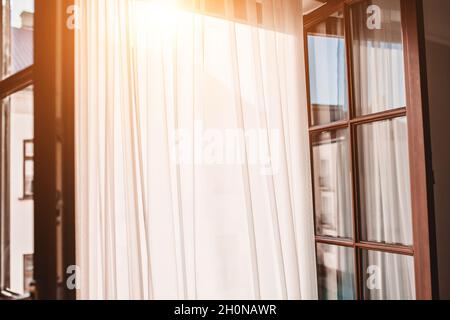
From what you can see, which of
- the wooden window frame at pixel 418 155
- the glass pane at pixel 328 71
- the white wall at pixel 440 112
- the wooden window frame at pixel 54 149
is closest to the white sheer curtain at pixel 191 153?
the wooden window frame at pixel 54 149

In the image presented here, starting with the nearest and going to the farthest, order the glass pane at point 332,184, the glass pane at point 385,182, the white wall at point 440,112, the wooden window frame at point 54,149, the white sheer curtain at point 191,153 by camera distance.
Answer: the wooden window frame at point 54,149 → the white sheer curtain at point 191,153 → the glass pane at point 385,182 → the glass pane at point 332,184 → the white wall at point 440,112

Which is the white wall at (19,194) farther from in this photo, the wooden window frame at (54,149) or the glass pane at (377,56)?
the glass pane at (377,56)

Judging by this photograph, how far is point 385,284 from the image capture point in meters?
1.68

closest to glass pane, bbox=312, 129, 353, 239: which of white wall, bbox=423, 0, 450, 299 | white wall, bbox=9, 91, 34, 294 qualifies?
white wall, bbox=423, 0, 450, 299

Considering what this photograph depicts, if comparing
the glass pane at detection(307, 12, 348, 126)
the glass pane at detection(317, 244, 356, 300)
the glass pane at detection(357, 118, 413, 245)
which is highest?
the glass pane at detection(307, 12, 348, 126)

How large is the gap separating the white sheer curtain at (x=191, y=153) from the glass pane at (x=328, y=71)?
0.18m

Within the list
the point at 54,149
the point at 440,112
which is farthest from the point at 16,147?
the point at 440,112

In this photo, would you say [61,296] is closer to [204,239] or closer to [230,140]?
[204,239]

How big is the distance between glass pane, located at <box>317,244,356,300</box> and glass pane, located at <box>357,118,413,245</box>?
0.58ft

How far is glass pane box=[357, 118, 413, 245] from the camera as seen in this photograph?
1610mm

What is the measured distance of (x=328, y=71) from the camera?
6.27 ft

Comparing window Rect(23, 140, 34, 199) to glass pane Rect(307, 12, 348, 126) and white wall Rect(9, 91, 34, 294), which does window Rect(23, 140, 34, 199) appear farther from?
glass pane Rect(307, 12, 348, 126)

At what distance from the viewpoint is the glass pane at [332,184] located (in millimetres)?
1818
